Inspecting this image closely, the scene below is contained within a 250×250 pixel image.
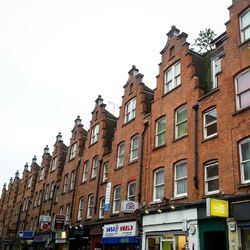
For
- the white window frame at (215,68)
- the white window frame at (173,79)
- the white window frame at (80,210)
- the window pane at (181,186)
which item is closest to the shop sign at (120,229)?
the window pane at (181,186)

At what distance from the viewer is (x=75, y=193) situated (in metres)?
33.3

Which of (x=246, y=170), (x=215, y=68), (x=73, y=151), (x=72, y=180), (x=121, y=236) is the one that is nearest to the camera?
(x=246, y=170)

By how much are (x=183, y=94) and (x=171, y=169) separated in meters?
4.64

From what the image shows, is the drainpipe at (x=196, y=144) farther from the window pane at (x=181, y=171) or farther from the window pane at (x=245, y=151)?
the window pane at (x=245, y=151)

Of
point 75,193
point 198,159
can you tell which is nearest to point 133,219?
point 198,159

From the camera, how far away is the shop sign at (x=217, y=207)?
15.4 metres

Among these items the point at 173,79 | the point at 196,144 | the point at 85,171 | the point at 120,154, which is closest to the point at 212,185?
the point at 196,144

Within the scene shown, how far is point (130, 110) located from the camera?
2827 centimetres

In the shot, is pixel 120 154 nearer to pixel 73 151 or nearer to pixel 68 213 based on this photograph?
pixel 68 213

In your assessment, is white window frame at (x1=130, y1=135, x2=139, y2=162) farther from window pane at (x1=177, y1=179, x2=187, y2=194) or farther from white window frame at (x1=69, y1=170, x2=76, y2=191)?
white window frame at (x1=69, y1=170, x2=76, y2=191)

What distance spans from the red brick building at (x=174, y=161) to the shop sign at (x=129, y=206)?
0.07 m

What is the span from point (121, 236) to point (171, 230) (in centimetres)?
494

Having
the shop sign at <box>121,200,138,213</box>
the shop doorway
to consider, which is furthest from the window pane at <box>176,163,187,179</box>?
the shop doorway

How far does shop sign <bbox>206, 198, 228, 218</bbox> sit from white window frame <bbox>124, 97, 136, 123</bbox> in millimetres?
12607
